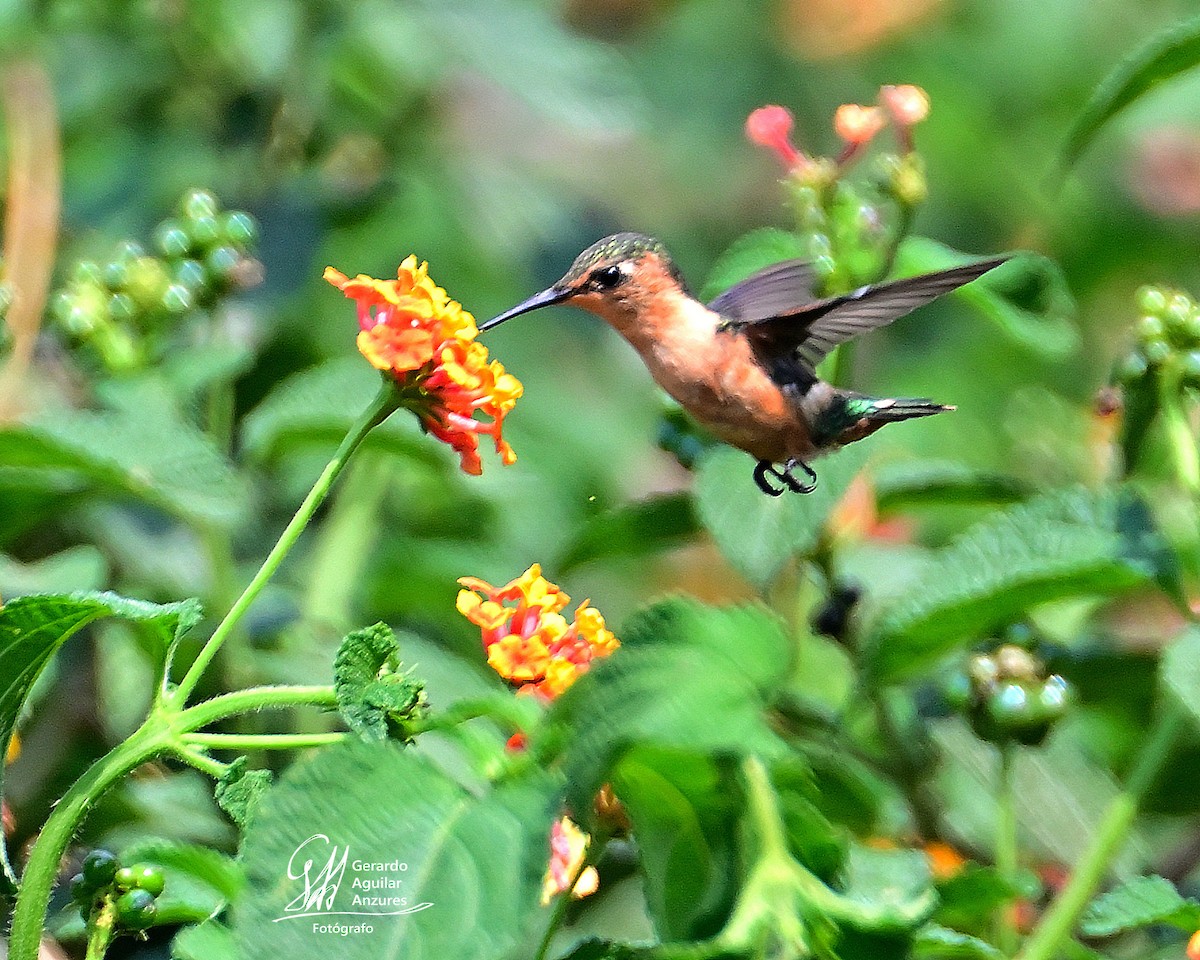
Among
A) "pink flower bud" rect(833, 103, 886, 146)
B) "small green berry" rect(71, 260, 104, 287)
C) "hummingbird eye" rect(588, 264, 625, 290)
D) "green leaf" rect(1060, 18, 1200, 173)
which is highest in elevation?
"green leaf" rect(1060, 18, 1200, 173)

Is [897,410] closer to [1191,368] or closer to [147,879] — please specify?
[1191,368]

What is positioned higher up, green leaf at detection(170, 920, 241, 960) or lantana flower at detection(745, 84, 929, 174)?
lantana flower at detection(745, 84, 929, 174)

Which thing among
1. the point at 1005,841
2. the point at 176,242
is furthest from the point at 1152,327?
A: the point at 176,242

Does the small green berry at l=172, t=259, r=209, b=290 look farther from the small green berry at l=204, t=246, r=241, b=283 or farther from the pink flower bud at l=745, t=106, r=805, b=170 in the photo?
the pink flower bud at l=745, t=106, r=805, b=170

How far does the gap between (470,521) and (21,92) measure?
30.7 inches

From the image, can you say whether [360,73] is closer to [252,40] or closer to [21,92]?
[252,40]

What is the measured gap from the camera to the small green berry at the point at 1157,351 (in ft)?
3.77

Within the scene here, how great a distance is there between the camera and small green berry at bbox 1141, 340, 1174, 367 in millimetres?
1149

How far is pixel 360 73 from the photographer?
212 cm

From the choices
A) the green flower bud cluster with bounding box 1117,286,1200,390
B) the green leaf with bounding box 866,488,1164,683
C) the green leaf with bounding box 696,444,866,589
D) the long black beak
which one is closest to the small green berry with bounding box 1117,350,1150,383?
the green flower bud cluster with bounding box 1117,286,1200,390

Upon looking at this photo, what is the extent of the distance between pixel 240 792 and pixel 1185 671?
59 cm

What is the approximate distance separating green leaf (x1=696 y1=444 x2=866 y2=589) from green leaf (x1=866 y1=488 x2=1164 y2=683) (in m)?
0.09

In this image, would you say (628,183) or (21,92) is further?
(628,183)

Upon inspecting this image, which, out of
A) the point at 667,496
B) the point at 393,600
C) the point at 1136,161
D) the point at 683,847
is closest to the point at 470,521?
the point at 393,600
